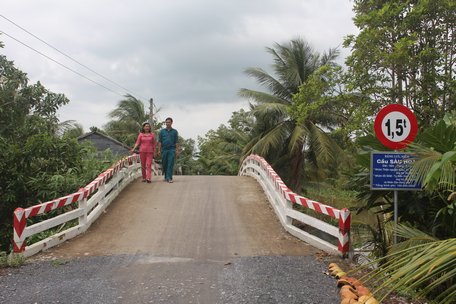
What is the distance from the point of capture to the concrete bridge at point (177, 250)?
521 centimetres

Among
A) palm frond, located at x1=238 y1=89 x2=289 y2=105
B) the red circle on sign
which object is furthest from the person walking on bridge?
palm frond, located at x1=238 y1=89 x2=289 y2=105

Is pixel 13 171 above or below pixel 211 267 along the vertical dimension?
above

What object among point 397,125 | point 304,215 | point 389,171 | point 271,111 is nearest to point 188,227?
point 304,215

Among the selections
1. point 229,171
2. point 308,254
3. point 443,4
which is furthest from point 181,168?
point 308,254

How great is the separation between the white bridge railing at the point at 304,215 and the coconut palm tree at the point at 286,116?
320 inches

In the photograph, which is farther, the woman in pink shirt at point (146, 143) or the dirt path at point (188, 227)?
the woman in pink shirt at point (146, 143)

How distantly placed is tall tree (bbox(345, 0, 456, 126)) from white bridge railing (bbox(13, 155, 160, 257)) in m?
7.58

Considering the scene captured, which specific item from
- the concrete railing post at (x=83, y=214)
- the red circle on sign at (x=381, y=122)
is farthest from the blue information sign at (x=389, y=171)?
the concrete railing post at (x=83, y=214)

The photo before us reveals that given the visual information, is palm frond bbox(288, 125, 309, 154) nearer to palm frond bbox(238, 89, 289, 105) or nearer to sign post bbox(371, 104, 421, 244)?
palm frond bbox(238, 89, 289, 105)

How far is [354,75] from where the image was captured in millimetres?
12969

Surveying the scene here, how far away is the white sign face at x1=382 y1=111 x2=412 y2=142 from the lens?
6.14m

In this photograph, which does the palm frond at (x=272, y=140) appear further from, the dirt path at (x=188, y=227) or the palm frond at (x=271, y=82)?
the dirt path at (x=188, y=227)

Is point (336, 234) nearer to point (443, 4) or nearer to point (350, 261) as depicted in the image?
point (350, 261)

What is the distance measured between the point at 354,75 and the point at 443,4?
115 inches
